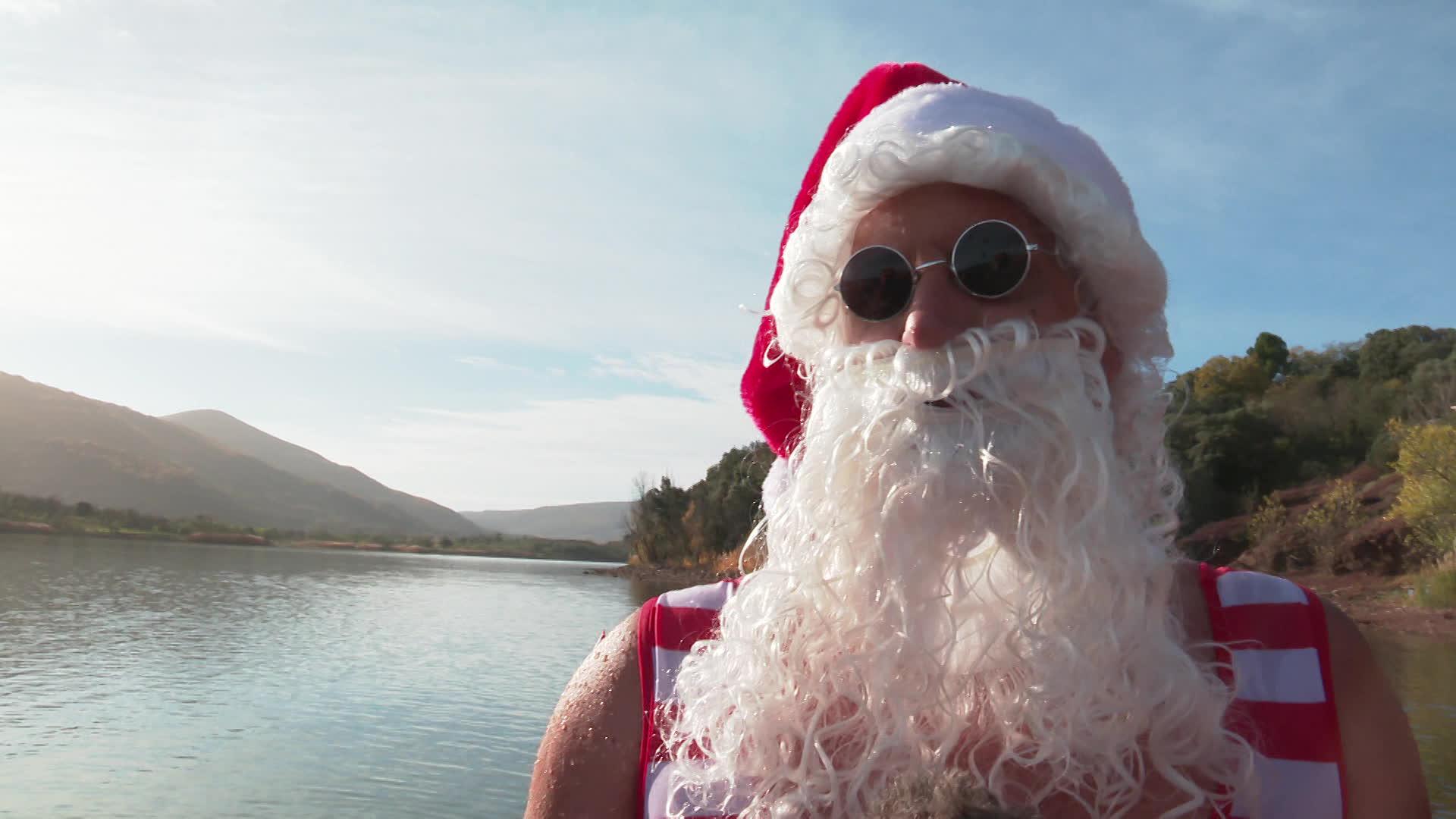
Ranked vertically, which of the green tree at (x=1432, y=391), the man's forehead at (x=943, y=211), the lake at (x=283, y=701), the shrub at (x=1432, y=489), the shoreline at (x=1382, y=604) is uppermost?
the green tree at (x=1432, y=391)

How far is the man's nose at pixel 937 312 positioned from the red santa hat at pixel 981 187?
0.16 meters

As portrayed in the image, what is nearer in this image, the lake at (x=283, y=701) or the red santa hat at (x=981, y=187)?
the red santa hat at (x=981, y=187)

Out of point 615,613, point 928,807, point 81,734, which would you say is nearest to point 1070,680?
point 928,807

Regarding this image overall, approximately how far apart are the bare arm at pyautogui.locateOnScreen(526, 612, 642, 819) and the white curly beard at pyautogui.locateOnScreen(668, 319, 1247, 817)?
2.9 inches

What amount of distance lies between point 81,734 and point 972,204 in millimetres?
12927

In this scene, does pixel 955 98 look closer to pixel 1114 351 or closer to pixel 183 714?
pixel 1114 351

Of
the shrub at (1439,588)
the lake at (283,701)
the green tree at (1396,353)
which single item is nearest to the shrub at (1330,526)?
the shrub at (1439,588)

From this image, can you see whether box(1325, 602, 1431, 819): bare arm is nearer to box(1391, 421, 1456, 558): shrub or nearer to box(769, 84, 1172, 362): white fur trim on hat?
box(769, 84, 1172, 362): white fur trim on hat

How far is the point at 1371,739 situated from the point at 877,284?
32.7 inches

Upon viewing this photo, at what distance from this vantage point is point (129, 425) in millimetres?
112375

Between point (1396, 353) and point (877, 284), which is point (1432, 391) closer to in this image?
point (1396, 353)

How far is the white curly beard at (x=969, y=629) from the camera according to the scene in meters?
1.23

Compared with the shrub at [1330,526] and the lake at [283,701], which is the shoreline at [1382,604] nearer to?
the shrub at [1330,526]

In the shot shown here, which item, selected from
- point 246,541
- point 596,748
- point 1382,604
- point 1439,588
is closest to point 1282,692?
point 596,748
